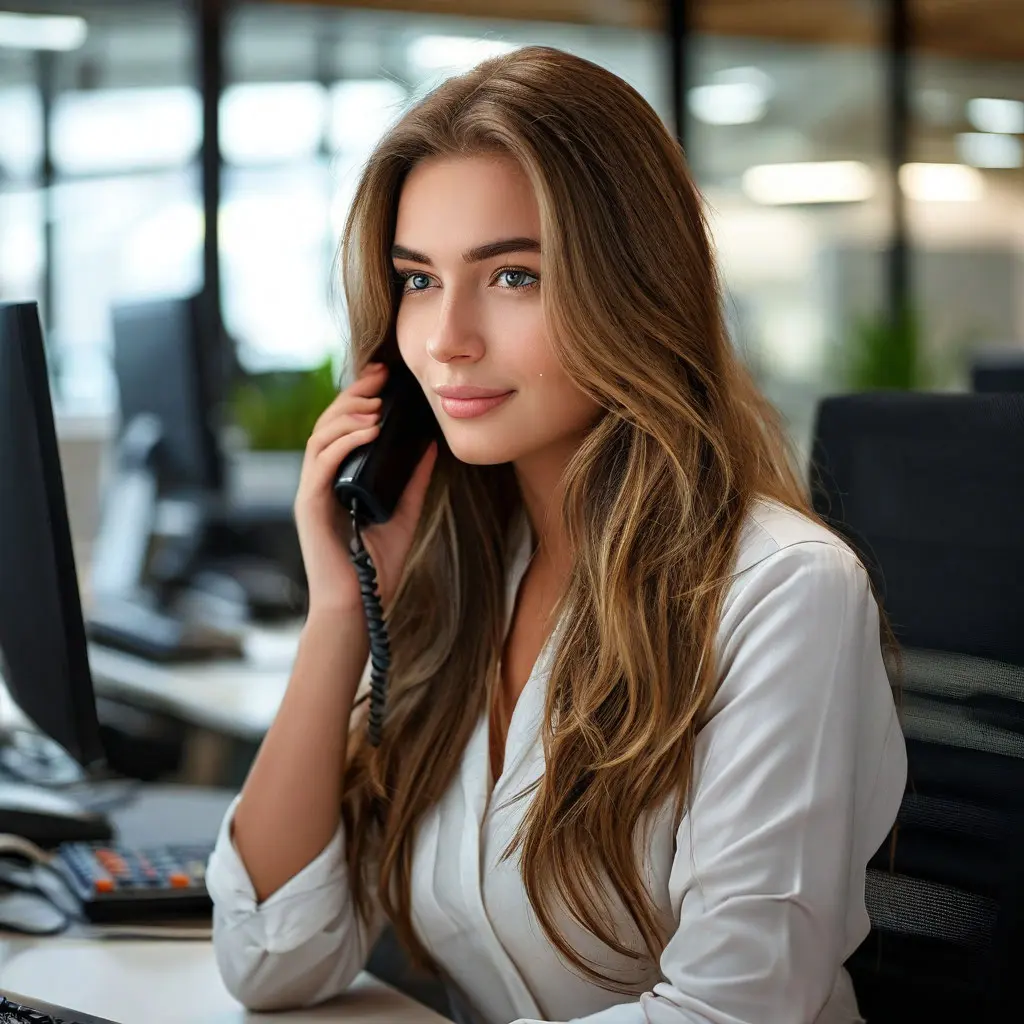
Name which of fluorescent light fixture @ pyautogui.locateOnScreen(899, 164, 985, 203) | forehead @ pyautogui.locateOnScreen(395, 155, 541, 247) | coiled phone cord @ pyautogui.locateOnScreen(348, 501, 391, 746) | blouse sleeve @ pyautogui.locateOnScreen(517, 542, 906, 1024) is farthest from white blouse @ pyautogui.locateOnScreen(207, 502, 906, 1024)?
fluorescent light fixture @ pyautogui.locateOnScreen(899, 164, 985, 203)

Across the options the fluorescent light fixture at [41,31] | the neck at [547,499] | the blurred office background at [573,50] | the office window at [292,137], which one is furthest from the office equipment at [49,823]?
the fluorescent light fixture at [41,31]

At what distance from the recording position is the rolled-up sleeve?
125cm

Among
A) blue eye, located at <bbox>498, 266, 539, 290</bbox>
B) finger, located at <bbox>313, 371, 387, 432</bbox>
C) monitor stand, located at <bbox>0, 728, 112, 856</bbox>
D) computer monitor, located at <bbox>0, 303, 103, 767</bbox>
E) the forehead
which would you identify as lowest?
monitor stand, located at <bbox>0, 728, 112, 856</bbox>

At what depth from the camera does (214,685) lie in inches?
90.7

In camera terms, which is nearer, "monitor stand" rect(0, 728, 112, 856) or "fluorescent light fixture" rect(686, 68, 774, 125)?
"monitor stand" rect(0, 728, 112, 856)

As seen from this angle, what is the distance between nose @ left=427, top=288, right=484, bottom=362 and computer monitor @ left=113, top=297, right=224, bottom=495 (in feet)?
4.76

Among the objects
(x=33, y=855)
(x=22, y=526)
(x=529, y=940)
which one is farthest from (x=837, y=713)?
(x=33, y=855)

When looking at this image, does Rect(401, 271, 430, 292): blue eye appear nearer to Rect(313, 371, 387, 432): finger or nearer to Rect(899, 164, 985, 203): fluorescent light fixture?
Rect(313, 371, 387, 432): finger

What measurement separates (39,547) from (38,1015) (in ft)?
1.47

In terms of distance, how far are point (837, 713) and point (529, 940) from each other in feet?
1.14

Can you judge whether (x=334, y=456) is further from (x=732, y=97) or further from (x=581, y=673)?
(x=732, y=97)

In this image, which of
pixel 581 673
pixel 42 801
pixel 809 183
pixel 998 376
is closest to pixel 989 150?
pixel 809 183

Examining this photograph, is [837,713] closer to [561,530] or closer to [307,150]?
[561,530]

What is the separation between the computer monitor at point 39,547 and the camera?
1.27 metres
